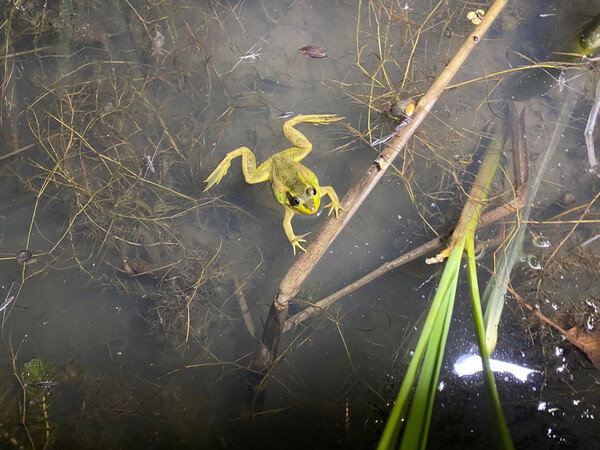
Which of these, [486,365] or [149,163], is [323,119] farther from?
[486,365]

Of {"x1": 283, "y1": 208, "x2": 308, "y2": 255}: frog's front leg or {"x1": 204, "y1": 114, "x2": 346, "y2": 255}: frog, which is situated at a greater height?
{"x1": 204, "y1": 114, "x2": 346, "y2": 255}: frog

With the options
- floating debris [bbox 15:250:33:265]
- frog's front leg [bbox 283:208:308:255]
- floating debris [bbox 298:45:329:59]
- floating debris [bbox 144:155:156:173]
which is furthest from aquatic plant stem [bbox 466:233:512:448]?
floating debris [bbox 15:250:33:265]

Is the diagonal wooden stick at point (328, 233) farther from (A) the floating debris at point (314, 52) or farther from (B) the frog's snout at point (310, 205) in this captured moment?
(A) the floating debris at point (314, 52)

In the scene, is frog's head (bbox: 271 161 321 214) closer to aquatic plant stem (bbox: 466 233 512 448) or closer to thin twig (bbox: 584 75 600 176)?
aquatic plant stem (bbox: 466 233 512 448)

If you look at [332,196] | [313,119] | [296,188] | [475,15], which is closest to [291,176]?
[296,188]

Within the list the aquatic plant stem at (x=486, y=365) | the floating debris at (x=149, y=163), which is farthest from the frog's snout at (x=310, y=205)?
the floating debris at (x=149, y=163)

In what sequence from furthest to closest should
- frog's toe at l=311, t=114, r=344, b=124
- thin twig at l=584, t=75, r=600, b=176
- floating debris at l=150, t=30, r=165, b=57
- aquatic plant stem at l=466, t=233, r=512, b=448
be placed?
floating debris at l=150, t=30, r=165, b=57
frog's toe at l=311, t=114, r=344, b=124
thin twig at l=584, t=75, r=600, b=176
aquatic plant stem at l=466, t=233, r=512, b=448
